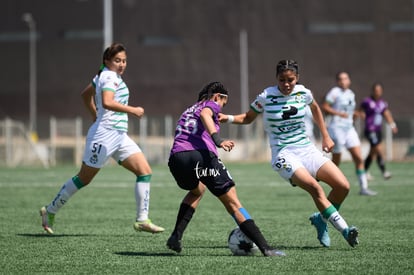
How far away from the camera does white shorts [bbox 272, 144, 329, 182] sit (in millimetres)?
10234

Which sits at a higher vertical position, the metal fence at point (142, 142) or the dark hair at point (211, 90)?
the dark hair at point (211, 90)

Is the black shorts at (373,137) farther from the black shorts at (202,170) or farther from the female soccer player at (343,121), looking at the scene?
the black shorts at (202,170)

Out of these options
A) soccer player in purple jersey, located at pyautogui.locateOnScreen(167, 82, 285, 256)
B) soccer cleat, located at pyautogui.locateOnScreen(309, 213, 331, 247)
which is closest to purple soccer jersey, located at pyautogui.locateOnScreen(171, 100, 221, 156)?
soccer player in purple jersey, located at pyautogui.locateOnScreen(167, 82, 285, 256)

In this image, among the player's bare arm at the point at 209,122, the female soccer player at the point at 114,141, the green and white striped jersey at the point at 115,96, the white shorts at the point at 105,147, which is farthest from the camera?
the white shorts at the point at 105,147

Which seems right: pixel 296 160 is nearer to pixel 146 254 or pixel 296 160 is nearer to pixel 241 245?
pixel 241 245

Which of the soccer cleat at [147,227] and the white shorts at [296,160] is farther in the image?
the soccer cleat at [147,227]

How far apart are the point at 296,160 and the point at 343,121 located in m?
8.96

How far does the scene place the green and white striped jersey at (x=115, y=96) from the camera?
11.1m

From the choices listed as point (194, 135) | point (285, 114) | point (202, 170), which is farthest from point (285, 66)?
point (202, 170)

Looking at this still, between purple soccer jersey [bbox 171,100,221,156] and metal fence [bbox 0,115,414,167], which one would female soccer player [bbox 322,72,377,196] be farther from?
metal fence [bbox 0,115,414,167]

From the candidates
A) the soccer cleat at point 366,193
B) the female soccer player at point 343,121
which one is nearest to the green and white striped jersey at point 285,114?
the female soccer player at point 343,121

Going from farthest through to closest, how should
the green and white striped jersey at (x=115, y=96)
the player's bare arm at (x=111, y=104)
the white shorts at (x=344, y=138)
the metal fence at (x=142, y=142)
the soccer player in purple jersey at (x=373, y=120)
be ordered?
the metal fence at (x=142, y=142), the soccer player in purple jersey at (x=373, y=120), the white shorts at (x=344, y=138), the green and white striped jersey at (x=115, y=96), the player's bare arm at (x=111, y=104)

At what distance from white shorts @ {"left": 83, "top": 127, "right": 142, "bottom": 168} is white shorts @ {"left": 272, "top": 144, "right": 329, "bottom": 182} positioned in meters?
2.06

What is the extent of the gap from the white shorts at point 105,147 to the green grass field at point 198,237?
0.97 meters
